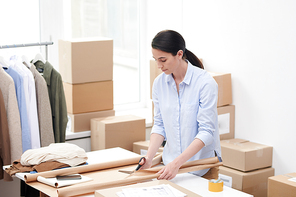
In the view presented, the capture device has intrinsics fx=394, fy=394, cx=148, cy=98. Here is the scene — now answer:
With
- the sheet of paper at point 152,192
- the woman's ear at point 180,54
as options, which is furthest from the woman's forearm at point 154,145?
the woman's ear at point 180,54

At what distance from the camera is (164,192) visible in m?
1.68

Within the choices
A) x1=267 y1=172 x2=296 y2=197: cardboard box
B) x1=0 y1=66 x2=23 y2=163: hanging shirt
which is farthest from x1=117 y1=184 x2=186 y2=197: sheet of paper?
x1=0 y1=66 x2=23 y2=163: hanging shirt

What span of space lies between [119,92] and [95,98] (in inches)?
35.5

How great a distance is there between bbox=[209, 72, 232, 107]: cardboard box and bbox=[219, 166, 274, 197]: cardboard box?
0.57 m

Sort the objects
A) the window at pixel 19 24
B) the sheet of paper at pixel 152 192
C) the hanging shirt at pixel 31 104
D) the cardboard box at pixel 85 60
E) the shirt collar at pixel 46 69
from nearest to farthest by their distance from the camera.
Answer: the sheet of paper at pixel 152 192 < the hanging shirt at pixel 31 104 < the shirt collar at pixel 46 69 < the cardboard box at pixel 85 60 < the window at pixel 19 24

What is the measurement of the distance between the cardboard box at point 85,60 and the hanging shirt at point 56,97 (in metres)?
0.32

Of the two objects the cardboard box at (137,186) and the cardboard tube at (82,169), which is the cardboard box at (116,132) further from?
the cardboard box at (137,186)

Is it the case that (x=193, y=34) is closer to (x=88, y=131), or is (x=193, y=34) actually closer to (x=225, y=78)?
(x=225, y=78)

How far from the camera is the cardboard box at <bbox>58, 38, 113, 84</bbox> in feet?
10.6

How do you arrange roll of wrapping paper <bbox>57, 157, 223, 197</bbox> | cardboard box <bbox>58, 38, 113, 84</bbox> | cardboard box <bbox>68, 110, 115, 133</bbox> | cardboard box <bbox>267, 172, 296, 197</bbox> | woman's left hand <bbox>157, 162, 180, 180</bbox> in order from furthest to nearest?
cardboard box <bbox>68, 110, 115, 133</bbox>, cardboard box <bbox>58, 38, 113, 84</bbox>, cardboard box <bbox>267, 172, 296, 197</bbox>, woman's left hand <bbox>157, 162, 180, 180</bbox>, roll of wrapping paper <bbox>57, 157, 223, 197</bbox>

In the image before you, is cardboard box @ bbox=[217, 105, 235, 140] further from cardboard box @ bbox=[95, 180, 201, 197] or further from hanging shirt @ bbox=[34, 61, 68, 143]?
cardboard box @ bbox=[95, 180, 201, 197]

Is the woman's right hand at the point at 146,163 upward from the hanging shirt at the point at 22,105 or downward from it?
downward

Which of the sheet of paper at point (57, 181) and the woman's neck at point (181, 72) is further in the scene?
the woman's neck at point (181, 72)

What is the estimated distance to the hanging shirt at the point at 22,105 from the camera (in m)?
2.72
